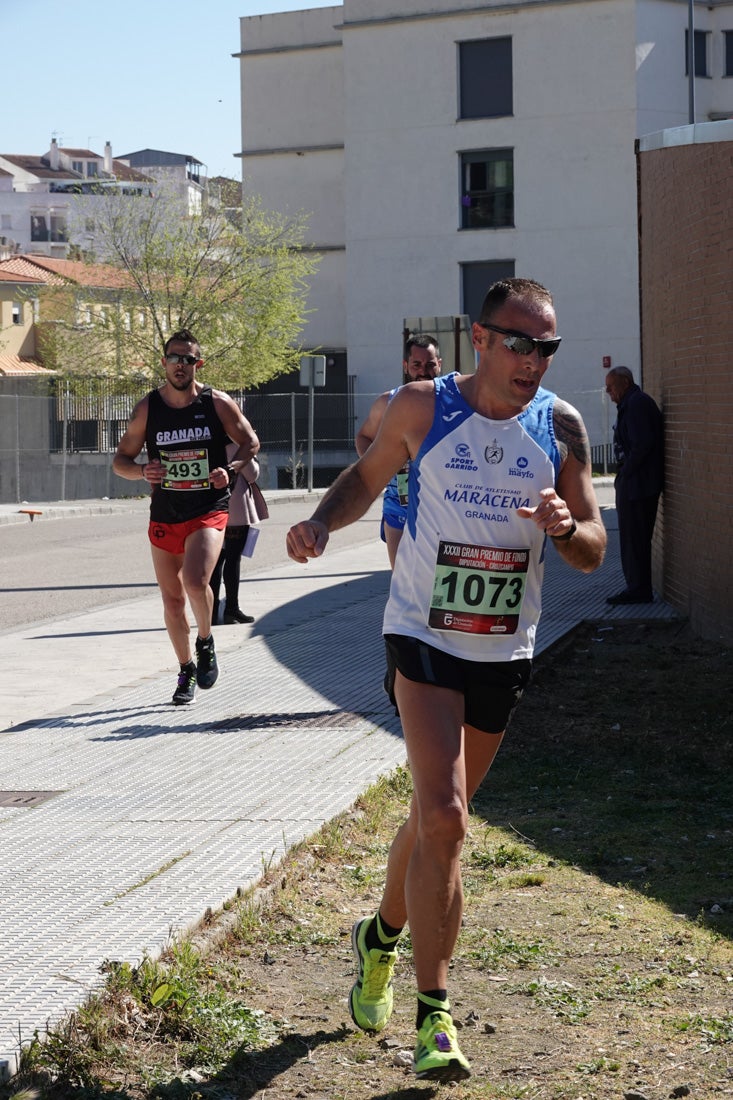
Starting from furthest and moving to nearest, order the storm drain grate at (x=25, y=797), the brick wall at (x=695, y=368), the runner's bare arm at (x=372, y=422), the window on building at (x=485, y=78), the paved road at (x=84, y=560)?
1. the window on building at (x=485, y=78)
2. the paved road at (x=84, y=560)
3. the brick wall at (x=695, y=368)
4. the runner's bare arm at (x=372, y=422)
5. the storm drain grate at (x=25, y=797)

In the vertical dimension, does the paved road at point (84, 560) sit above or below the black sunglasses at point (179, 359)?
below

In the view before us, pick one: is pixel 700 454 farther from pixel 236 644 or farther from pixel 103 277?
pixel 103 277

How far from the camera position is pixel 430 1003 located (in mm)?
3678

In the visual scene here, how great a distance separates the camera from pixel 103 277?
46969 millimetres

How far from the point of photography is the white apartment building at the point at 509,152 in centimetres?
4650

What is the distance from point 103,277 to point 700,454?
38.4 meters

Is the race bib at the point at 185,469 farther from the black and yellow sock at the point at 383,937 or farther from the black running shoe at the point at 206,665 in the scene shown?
the black and yellow sock at the point at 383,937

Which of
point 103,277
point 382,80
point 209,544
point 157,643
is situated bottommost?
point 157,643

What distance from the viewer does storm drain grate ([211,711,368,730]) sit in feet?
25.4

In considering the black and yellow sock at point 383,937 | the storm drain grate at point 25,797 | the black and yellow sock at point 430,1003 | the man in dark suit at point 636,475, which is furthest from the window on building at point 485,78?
the black and yellow sock at point 430,1003

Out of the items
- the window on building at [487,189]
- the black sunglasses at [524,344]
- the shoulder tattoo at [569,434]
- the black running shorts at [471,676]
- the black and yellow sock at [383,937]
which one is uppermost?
the window on building at [487,189]

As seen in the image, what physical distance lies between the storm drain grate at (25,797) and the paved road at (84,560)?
6.42 meters

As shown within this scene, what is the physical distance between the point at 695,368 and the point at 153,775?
583cm

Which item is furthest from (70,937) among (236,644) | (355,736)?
(236,644)
